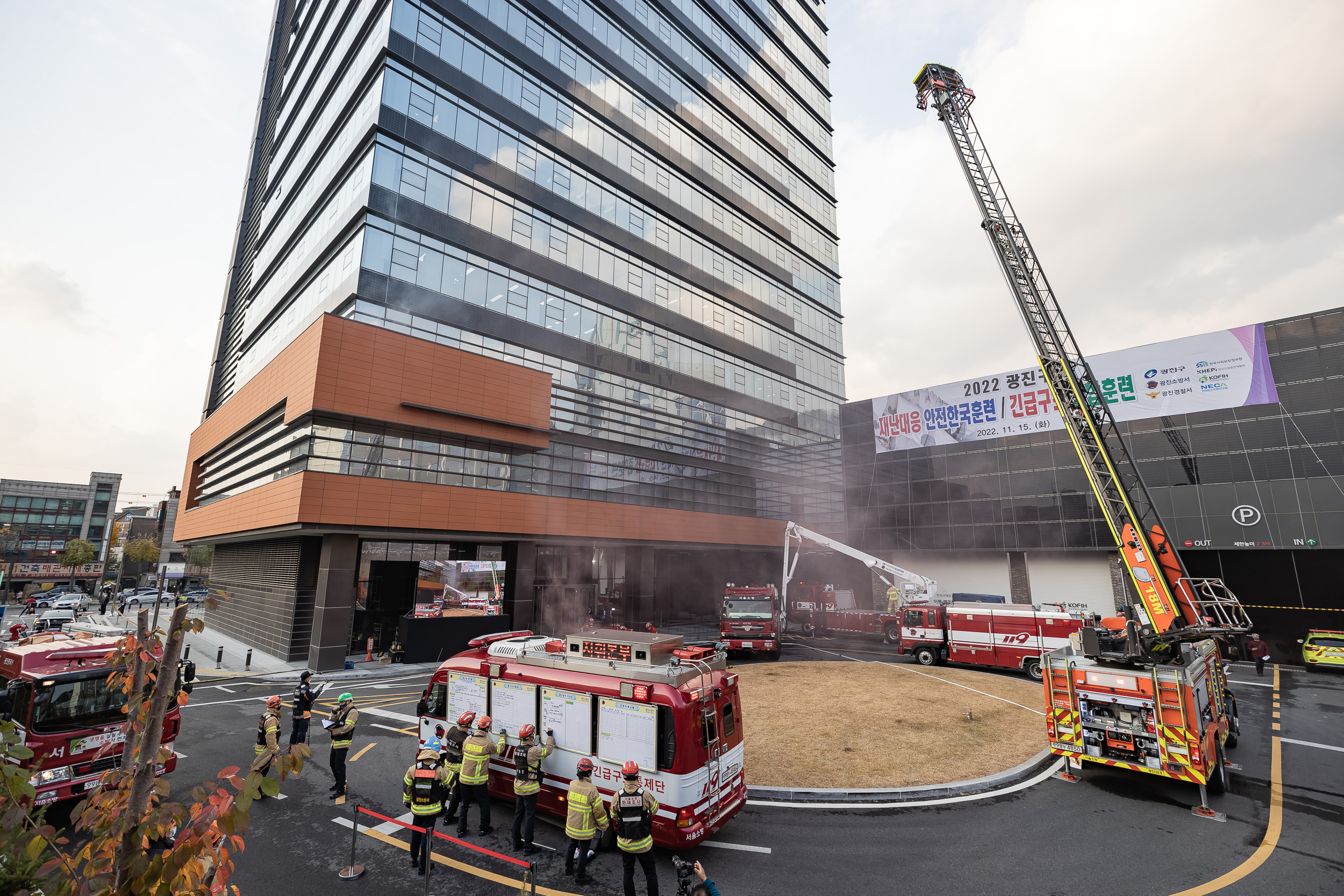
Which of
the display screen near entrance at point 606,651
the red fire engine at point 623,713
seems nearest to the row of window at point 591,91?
the red fire engine at point 623,713

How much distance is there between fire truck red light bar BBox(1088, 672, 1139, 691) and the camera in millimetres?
10531

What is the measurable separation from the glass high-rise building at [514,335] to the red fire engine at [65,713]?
12.3m

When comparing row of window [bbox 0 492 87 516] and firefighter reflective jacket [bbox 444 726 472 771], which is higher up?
row of window [bbox 0 492 87 516]

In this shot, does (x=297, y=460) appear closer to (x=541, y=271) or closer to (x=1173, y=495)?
(x=541, y=271)

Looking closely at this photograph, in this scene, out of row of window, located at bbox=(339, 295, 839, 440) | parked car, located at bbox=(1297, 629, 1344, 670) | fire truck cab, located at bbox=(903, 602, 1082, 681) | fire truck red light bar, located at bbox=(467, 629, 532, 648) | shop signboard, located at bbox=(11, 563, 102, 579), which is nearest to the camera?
fire truck red light bar, located at bbox=(467, 629, 532, 648)

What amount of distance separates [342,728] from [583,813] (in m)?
5.17

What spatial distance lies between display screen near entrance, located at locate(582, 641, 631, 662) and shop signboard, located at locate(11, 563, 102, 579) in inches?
3513

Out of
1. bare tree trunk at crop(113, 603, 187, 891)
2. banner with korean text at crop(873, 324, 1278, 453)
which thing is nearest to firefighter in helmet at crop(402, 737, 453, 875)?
bare tree trunk at crop(113, 603, 187, 891)

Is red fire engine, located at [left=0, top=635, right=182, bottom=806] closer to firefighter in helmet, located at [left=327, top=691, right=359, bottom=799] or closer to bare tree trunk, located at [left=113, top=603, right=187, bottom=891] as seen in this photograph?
firefighter in helmet, located at [left=327, top=691, right=359, bottom=799]

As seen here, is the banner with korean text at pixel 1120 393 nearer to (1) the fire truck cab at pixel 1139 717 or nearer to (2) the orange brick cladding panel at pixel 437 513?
(2) the orange brick cladding panel at pixel 437 513

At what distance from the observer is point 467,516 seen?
1009 inches

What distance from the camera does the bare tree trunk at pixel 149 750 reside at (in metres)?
2.75

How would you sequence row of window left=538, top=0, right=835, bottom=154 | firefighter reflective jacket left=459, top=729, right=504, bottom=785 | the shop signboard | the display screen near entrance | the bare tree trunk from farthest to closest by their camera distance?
the shop signboard, row of window left=538, top=0, right=835, bottom=154, the display screen near entrance, firefighter reflective jacket left=459, top=729, right=504, bottom=785, the bare tree trunk

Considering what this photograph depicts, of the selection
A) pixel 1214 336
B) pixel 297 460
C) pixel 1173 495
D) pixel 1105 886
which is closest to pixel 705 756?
pixel 1105 886
